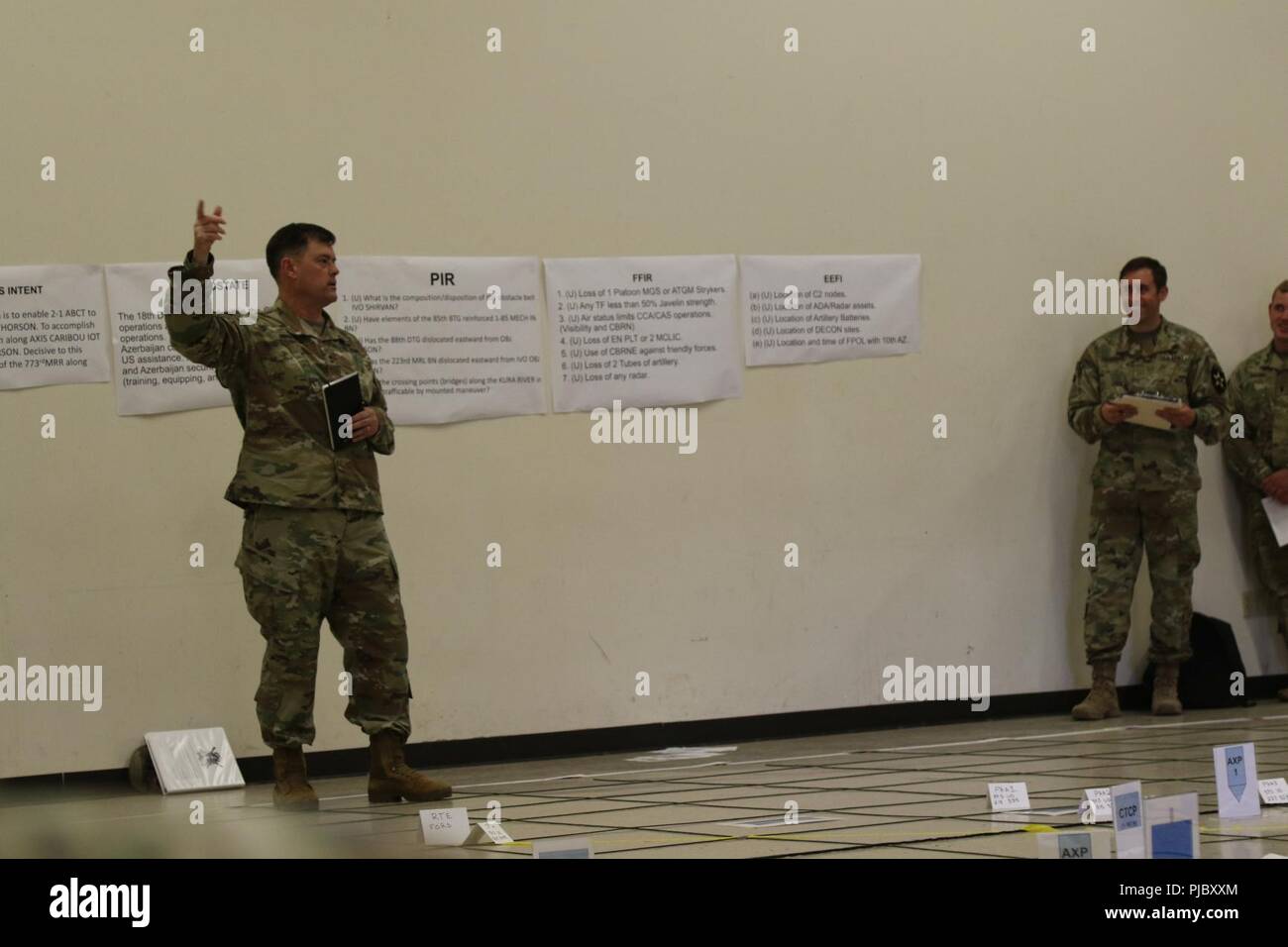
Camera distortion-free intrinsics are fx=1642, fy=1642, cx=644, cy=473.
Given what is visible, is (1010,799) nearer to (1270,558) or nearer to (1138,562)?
(1138,562)

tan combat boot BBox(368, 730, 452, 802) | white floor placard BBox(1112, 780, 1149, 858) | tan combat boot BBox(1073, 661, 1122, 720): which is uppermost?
white floor placard BBox(1112, 780, 1149, 858)

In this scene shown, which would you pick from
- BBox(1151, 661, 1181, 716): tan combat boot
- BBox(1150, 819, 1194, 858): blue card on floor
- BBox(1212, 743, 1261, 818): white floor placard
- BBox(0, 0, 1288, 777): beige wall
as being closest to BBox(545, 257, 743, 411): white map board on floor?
BBox(0, 0, 1288, 777): beige wall

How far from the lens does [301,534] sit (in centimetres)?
502

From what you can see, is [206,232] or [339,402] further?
[339,402]

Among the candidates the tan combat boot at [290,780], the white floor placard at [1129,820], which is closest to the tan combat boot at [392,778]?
the tan combat boot at [290,780]

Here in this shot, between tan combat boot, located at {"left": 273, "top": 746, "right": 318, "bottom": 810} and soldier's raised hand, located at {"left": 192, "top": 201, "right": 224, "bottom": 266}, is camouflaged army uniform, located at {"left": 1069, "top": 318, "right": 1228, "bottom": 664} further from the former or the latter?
soldier's raised hand, located at {"left": 192, "top": 201, "right": 224, "bottom": 266}

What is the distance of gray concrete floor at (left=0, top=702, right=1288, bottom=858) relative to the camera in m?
3.81

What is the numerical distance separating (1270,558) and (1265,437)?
60 centimetres

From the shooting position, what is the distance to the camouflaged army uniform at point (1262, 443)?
26.1ft

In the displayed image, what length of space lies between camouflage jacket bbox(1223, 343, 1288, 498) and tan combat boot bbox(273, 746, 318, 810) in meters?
5.01

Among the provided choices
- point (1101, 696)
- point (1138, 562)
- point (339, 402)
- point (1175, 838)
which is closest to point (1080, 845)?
point (1175, 838)

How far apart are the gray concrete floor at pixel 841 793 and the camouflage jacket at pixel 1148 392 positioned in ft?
3.62

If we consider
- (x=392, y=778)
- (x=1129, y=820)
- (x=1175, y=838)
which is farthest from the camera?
(x=392, y=778)
